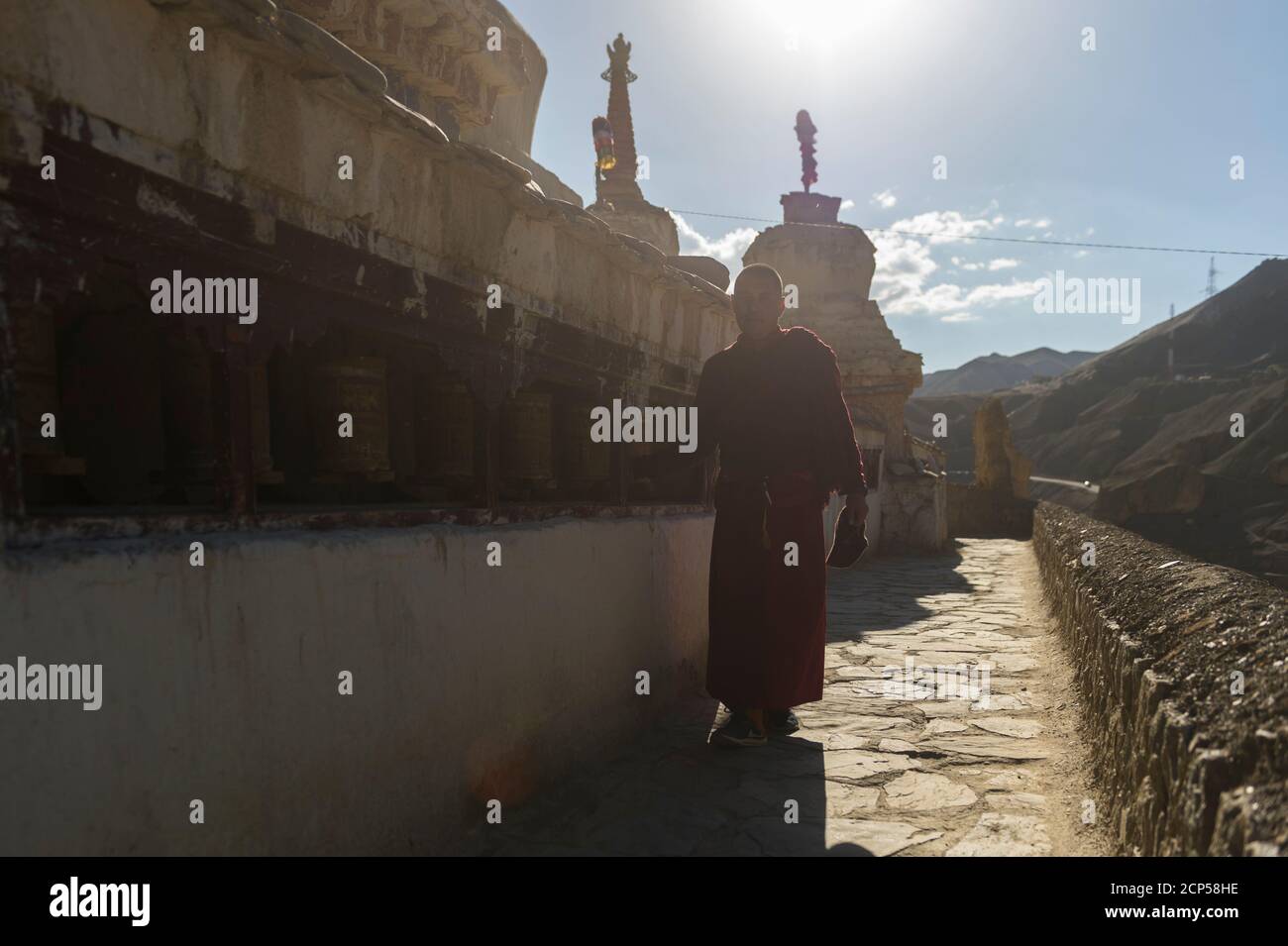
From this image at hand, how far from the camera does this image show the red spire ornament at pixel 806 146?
2274cm

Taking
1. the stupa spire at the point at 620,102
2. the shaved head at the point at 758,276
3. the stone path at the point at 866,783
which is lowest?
the stone path at the point at 866,783

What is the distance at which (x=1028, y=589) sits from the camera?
9516 millimetres

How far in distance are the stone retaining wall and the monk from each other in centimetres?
119

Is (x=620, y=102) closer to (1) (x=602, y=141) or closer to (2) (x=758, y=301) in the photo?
(1) (x=602, y=141)

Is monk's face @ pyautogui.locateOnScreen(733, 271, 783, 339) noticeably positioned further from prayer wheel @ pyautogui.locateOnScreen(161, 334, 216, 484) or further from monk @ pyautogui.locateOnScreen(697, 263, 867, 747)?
prayer wheel @ pyautogui.locateOnScreen(161, 334, 216, 484)

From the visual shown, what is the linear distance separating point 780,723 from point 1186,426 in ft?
156

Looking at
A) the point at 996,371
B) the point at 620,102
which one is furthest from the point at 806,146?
the point at 996,371

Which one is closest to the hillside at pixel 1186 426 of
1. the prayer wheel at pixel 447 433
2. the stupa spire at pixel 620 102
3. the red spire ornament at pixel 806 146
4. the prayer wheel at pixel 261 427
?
the red spire ornament at pixel 806 146

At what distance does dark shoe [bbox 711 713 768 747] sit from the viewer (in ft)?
12.5

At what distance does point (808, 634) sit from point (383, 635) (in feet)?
6.68

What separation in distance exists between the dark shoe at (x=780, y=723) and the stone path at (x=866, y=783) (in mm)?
56

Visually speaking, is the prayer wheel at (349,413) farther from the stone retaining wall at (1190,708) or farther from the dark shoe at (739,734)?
the stone retaining wall at (1190,708)
